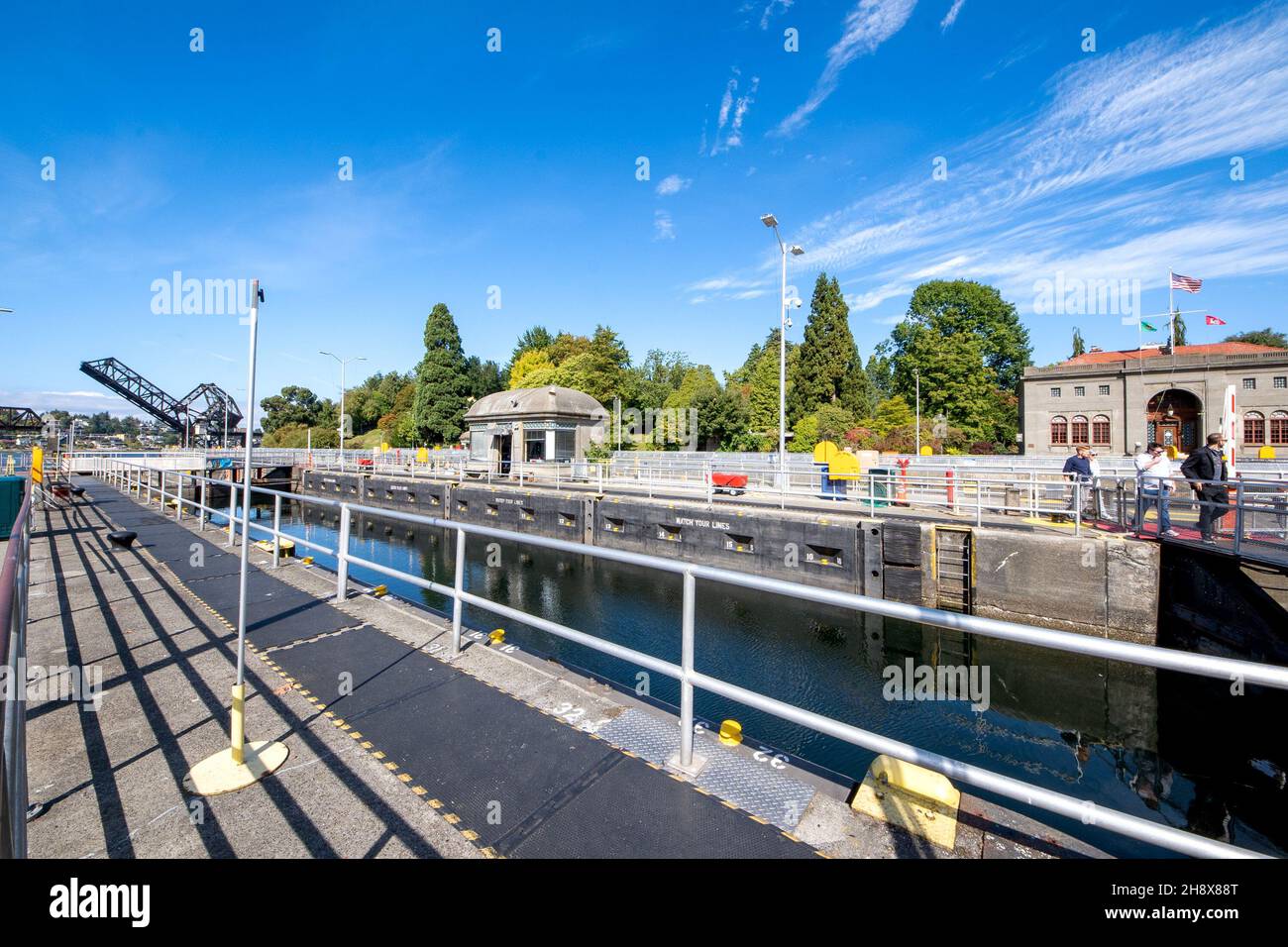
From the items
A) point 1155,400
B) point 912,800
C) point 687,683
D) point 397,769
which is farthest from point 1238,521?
point 1155,400

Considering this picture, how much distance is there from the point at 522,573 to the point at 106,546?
32.3ft

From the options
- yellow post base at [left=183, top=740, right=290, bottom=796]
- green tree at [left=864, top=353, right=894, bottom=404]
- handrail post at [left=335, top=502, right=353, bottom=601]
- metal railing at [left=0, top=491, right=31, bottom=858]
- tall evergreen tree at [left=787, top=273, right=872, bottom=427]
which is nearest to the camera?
metal railing at [left=0, top=491, right=31, bottom=858]

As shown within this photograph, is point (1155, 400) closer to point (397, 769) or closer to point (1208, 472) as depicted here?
point (1208, 472)

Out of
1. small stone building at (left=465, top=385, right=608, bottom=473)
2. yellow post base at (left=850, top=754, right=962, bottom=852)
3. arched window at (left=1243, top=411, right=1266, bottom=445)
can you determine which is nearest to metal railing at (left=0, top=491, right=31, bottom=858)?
yellow post base at (left=850, top=754, right=962, bottom=852)

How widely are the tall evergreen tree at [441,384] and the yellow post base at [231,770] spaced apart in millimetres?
51637

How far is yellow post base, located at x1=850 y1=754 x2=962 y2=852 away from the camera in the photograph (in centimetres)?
253

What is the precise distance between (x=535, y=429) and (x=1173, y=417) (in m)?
45.3

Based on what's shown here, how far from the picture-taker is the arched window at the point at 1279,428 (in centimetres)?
3672

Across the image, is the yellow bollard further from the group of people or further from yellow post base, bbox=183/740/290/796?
the group of people

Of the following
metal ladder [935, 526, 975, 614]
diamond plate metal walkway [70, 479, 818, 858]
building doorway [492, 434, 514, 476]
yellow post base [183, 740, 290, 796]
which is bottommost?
metal ladder [935, 526, 975, 614]

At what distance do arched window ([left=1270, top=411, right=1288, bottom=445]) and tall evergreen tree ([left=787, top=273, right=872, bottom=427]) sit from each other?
2538 centimetres

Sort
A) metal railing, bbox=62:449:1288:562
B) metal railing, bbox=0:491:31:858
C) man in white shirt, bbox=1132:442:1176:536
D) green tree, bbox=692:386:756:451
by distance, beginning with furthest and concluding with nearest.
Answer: green tree, bbox=692:386:756:451 < man in white shirt, bbox=1132:442:1176:536 < metal railing, bbox=62:449:1288:562 < metal railing, bbox=0:491:31:858
